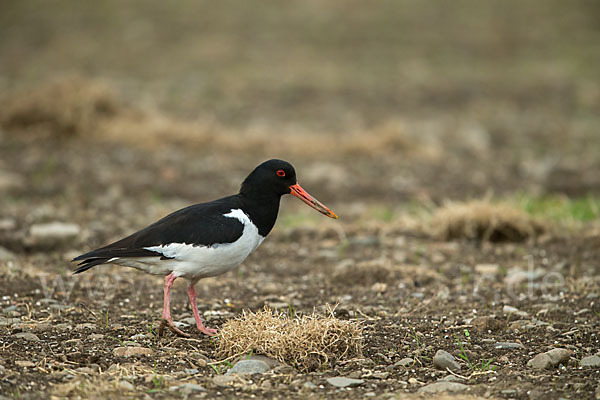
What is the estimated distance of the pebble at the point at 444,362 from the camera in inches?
180

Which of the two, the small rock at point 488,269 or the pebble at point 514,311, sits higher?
the small rock at point 488,269

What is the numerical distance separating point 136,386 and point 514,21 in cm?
1989

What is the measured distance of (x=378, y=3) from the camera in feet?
73.7

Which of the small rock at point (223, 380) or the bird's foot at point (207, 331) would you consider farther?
the bird's foot at point (207, 331)

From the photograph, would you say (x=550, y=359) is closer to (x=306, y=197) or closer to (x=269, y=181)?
(x=306, y=197)

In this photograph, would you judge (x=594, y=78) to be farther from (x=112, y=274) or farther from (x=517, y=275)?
(x=112, y=274)

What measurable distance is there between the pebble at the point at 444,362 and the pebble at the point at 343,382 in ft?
1.76

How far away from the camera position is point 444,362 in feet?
15.0

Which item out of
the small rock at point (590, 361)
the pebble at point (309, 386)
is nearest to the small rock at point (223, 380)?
the pebble at point (309, 386)

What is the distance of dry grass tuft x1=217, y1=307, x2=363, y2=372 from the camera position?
4.61 metres

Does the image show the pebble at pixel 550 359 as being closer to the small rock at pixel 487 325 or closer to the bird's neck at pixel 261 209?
the small rock at pixel 487 325

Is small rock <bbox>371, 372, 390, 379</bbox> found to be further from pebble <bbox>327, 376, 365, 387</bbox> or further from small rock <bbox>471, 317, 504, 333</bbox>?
small rock <bbox>471, 317, 504, 333</bbox>

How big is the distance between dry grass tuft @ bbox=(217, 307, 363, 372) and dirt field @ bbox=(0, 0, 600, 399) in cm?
11

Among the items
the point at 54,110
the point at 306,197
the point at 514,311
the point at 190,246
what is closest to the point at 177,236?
the point at 190,246
